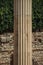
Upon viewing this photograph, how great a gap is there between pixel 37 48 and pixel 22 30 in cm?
448

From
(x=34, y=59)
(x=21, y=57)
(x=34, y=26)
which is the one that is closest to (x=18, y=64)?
(x=21, y=57)

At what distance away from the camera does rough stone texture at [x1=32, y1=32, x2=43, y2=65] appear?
6.47 metres

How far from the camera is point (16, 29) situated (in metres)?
2.55

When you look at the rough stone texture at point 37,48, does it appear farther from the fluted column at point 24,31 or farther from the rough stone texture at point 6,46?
the fluted column at point 24,31

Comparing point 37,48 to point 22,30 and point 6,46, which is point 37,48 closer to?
point 6,46

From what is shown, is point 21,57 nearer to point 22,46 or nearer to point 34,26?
point 22,46

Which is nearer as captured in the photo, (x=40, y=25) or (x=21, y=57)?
(x=21, y=57)

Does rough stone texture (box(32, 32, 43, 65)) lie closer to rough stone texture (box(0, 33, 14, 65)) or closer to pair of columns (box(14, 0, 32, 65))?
rough stone texture (box(0, 33, 14, 65))

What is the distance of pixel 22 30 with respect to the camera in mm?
2535

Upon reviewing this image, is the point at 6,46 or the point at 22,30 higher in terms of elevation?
the point at 22,30

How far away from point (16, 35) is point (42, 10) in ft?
18.3

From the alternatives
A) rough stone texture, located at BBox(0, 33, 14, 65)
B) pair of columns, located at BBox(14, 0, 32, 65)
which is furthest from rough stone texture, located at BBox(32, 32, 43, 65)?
pair of columns, located at BBox(14, 0, 32, 65)

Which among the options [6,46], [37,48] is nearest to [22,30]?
[37,48]

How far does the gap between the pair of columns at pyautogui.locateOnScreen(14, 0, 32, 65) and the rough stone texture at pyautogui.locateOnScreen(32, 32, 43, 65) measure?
3.58 m
